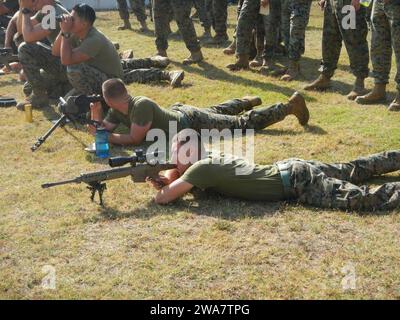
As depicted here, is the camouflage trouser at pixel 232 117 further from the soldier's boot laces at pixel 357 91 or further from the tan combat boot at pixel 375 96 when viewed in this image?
the soldier's boot laces at pixel 357 91

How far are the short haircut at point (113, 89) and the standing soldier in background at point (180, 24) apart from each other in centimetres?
426

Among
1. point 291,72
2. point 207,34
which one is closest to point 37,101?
point 291,72

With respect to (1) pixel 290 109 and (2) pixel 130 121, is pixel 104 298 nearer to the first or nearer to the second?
(2) pixel 130 121

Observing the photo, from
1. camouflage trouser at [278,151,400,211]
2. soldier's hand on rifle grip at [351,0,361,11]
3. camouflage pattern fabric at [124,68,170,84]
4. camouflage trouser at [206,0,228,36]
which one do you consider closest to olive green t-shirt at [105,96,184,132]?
camouflage trouser at [278,151,400,211]

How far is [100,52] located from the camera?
7.43m

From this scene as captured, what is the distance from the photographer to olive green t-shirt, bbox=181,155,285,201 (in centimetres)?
487

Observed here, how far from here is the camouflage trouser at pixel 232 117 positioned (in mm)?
6645

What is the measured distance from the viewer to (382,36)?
724 cm

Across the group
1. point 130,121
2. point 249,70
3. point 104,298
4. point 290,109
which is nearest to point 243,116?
point 290,109

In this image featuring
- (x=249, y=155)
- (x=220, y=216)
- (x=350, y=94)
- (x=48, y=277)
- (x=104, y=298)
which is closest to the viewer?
(x=104, y=298)

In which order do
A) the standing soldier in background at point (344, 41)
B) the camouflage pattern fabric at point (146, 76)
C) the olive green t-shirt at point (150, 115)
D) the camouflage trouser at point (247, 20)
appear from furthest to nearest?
the camouflage pattern fabric at point (146, 76) → the camouflage trouser at point (247, 20) → the standing soldier in background at point (344, 41) → the olive green t-shirt at point (150, 115)

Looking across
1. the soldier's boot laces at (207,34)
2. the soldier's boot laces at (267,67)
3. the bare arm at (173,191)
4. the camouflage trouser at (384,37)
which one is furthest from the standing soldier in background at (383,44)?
the soldier's boot laces at (207,34)

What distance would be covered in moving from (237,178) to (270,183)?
0.92ft

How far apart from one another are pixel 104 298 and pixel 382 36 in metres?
5.09
